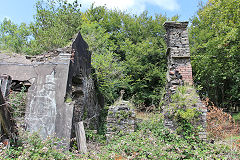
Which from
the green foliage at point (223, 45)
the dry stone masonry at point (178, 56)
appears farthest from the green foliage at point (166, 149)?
the green foliage at point (223, 45)

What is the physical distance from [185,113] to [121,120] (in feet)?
6.95

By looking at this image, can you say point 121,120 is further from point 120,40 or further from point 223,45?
point 120,40

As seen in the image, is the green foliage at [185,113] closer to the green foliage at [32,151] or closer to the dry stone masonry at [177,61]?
the dry stone masonry at [177,61]

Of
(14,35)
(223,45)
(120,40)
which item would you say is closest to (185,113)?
(223,45)

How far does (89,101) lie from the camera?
904cm

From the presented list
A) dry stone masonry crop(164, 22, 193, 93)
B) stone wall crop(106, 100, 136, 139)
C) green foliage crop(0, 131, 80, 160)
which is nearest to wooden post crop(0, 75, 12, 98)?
green foliage crop(0, 131, 80, 160)

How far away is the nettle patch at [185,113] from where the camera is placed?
5.16 m

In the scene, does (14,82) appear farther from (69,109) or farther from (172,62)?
(172,62)

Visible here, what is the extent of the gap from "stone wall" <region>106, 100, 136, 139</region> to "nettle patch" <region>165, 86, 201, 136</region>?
123 cm

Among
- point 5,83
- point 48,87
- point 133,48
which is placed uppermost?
point 133,48

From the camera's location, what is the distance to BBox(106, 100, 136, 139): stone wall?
6.08 m

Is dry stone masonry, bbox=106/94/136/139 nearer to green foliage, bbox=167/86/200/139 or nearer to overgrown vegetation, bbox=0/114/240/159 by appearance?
overgrown vegetation, bbox=0/114/240/159

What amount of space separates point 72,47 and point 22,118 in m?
2.91

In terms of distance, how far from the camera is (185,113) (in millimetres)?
5160
